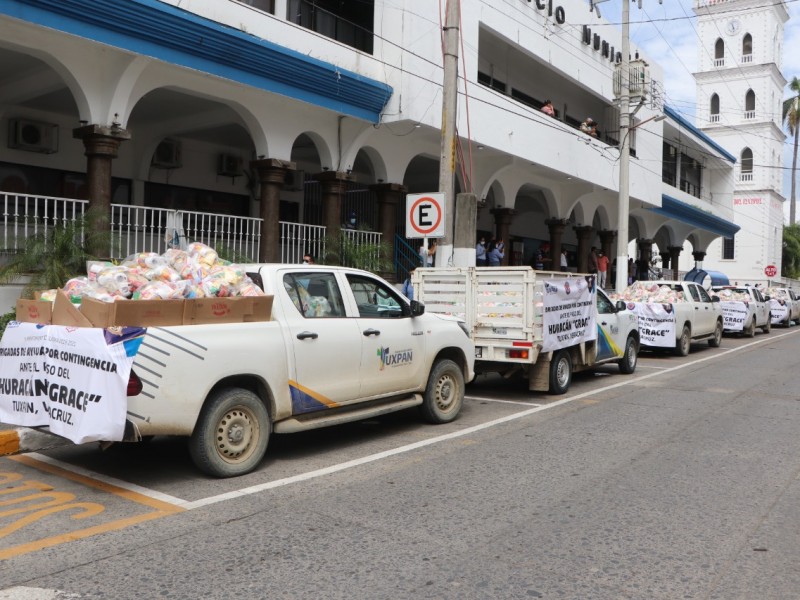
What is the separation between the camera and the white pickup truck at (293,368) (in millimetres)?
5539

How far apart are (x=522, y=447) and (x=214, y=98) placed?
9712 millimetres

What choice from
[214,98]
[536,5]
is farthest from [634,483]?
[536,5]

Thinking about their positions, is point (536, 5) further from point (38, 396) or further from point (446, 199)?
point (38, 396)

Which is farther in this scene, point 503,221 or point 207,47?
point 503,221

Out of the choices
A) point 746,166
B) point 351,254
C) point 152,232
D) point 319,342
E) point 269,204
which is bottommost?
point 319,342

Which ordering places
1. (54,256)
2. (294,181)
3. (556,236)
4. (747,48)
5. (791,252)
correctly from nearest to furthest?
(54,256), (294,181), (556,236), (747,48), (791,252)

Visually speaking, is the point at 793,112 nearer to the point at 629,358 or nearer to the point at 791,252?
the point at 791,252

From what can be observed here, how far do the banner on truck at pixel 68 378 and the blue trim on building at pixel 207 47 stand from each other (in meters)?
6.09

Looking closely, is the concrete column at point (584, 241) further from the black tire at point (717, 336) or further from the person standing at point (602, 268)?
the black tire at point (717, 336)

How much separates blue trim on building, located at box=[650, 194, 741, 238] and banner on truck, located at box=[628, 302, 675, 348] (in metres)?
15.0

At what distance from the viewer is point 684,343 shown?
55.4ft

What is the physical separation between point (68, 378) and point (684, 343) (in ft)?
47.4

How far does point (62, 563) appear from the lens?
166 inches

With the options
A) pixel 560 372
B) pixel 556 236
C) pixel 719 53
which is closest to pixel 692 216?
pixel 556 236
